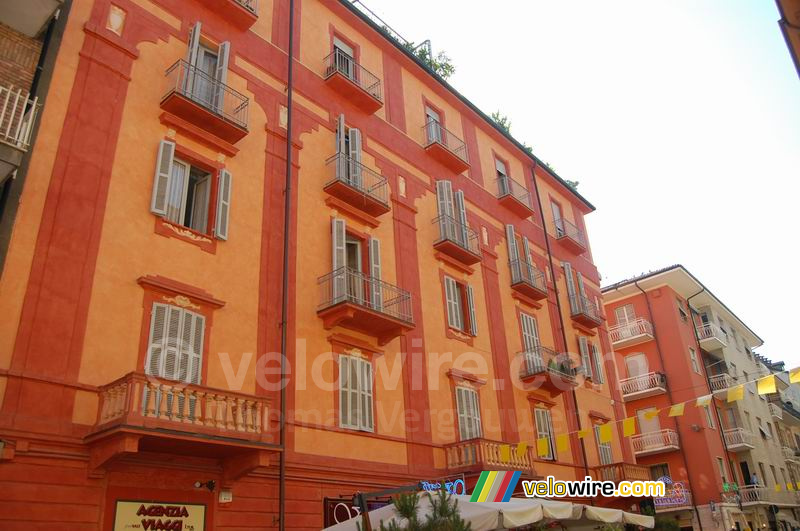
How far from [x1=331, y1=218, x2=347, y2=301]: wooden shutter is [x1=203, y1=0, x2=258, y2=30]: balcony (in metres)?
5.27

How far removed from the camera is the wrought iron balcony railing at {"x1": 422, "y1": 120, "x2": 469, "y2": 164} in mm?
21422

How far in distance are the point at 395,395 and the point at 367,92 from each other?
851 cm

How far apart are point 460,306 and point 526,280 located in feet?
11.9

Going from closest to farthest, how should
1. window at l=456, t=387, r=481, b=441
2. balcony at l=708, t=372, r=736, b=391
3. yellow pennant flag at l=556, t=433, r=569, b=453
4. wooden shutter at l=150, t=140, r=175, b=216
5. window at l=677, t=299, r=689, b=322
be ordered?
wooden shutter at l=150, t=140, r=175, b=216 → window at l=456, t=387, r=481, b=441 → yellow pennant flag at l=556, t=433, r=569, b=453 → window at l=677, t=299, r=689, b=322 → balcony at l=708, t=372, r=736, b=391

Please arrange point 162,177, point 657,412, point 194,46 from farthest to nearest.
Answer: point 657,412 → point 194,46 → point 162,177

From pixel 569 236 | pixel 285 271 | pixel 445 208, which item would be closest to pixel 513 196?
pixel 445 208

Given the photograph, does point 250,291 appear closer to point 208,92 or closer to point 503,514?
point 208,92

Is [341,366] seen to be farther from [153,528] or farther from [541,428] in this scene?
[541,428]

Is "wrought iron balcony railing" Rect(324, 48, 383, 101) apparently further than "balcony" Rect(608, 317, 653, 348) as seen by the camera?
No

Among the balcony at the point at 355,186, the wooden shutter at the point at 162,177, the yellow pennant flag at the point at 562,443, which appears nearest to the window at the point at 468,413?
the yellow pennant flag at the point at 562,443

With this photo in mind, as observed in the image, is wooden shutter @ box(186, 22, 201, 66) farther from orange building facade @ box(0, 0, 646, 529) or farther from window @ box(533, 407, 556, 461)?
window @ box(533, 407, 556, 461)

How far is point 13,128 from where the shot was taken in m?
10.1

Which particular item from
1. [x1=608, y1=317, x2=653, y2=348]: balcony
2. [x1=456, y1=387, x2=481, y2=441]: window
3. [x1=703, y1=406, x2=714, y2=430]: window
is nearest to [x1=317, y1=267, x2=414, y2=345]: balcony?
[x1=456, y1=387, x2=481, y2=441]: window

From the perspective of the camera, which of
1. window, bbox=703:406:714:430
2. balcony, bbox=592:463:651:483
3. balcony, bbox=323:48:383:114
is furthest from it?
window, bbox=703:406:714:430
